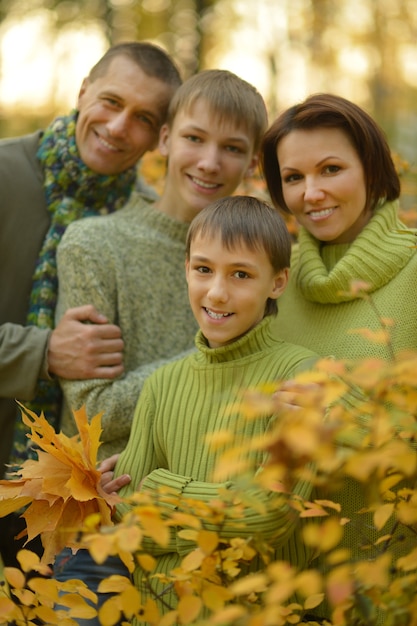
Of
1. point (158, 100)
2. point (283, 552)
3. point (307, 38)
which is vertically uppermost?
point (307, 38)

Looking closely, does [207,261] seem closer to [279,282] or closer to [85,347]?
[279,282]

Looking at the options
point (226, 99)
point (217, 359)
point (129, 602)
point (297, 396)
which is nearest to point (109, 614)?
point (129, 602)

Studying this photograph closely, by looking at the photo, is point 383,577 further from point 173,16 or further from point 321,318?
point 173,16

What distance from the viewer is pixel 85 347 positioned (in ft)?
9.15

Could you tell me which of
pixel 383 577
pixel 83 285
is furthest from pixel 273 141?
pixel 383 577

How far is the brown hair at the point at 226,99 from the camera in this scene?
9.73 ft

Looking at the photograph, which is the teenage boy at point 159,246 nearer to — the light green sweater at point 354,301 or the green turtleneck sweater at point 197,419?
the green turtleneck sweater at point 197,419

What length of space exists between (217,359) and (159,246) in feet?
2.68

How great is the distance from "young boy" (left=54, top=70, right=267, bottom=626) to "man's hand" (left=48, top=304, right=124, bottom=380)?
41 millimetres

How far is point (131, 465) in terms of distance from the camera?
7.86 feet

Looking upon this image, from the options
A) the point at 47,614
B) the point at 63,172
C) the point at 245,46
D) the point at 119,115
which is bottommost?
the point at 47,614

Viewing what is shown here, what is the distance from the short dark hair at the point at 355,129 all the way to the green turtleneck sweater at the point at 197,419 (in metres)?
0.68

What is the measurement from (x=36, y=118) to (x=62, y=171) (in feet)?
32.2

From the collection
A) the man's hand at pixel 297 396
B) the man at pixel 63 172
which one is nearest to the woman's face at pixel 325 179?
the man's hand at pixel 297 396
